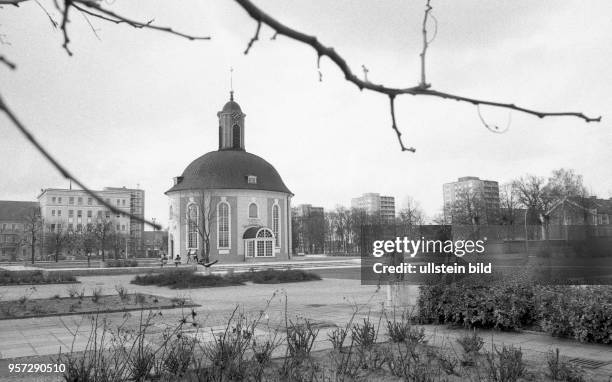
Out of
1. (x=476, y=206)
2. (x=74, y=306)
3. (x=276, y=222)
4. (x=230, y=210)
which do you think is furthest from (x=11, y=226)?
(x=74, y=306)

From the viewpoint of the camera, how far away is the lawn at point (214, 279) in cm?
2544

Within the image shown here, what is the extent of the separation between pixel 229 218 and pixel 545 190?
39213mm

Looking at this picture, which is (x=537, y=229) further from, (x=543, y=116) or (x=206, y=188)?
(x=543, y=116)

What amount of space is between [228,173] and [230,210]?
14.5ft

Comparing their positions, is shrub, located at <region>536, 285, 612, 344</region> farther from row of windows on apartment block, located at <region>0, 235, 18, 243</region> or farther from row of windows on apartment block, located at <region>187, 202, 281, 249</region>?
row of windows on apartment block, located at <region>0, 235, 18, 243</region>

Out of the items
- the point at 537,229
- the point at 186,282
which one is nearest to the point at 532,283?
the point at 186,282

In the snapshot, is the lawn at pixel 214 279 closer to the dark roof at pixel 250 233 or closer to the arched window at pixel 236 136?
the dark roof at pixel 250 233

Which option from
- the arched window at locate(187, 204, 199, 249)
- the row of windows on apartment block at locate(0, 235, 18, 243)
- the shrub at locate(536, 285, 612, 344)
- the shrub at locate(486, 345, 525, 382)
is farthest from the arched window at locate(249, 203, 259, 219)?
the shrub at locate(486, 345, 525, 382)

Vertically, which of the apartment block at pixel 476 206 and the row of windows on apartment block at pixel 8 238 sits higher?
the apartment block at pixel 476 206

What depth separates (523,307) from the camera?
35.2 ft

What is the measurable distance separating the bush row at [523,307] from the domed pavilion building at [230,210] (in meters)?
47.2

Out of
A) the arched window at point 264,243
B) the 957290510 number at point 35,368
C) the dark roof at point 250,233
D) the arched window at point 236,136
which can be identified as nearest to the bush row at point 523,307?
the 957290510 number at point 35,368

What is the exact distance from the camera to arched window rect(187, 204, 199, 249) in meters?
59.8

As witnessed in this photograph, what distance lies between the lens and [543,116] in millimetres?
1288
